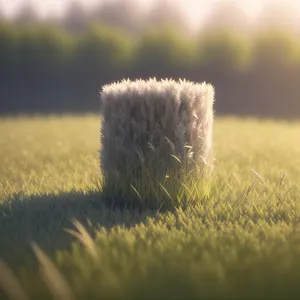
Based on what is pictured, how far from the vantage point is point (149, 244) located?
4207 millimetres

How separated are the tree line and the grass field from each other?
60.4 feet

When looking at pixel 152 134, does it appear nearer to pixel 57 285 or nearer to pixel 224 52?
pixel 57 285

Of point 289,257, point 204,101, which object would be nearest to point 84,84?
point 204,101

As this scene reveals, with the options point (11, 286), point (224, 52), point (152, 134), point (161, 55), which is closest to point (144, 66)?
point (161, 55)

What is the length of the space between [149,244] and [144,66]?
77.1 ft

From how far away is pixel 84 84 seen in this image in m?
26.6

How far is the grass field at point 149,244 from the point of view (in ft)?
11.2

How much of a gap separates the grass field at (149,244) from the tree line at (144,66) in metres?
Answer: 18.4

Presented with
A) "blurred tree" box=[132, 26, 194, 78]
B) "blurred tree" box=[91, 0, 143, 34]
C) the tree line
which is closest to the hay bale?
the tree line

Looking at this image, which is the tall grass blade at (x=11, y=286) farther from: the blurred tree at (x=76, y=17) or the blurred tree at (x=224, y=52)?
the blurred tree at (x=76, y=17)

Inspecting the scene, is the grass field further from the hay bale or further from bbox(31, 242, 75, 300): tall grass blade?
the hay bale

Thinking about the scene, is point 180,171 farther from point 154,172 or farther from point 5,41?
point 5,41

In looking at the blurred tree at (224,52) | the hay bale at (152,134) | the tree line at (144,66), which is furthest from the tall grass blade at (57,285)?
the blurred tree at (224,52)

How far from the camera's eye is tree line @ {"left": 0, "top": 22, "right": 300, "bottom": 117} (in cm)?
2608
